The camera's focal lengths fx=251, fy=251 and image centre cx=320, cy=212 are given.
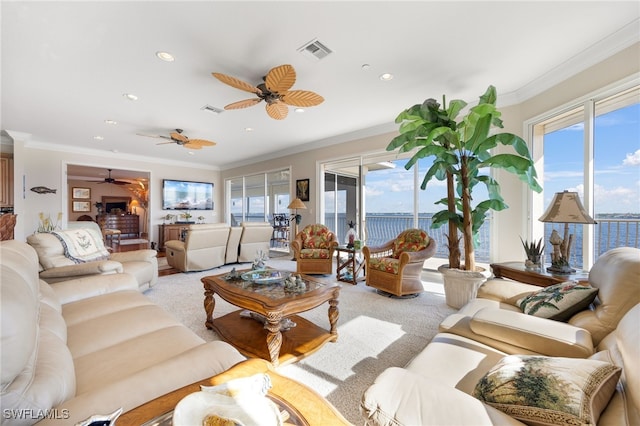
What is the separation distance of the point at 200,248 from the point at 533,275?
4729 mm

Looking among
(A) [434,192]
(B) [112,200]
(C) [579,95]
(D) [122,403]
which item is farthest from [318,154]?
(B) [112,200]

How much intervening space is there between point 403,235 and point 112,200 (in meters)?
12.0

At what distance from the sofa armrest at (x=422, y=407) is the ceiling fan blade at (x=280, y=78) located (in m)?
2.33

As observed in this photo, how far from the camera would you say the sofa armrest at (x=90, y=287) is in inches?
75.0

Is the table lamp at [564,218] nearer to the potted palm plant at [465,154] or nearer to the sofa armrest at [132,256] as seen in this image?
the potted palm plant at [465,154]

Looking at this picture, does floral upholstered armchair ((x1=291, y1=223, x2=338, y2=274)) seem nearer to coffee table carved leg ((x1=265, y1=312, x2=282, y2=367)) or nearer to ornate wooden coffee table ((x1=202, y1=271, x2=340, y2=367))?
ornate wooden coffee table ((x1=202, y1=271, x2=340, y2=367))

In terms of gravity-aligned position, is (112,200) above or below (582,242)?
above

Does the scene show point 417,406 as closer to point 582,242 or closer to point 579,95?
point 582,242

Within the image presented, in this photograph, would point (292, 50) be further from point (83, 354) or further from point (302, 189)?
point (302, 189)

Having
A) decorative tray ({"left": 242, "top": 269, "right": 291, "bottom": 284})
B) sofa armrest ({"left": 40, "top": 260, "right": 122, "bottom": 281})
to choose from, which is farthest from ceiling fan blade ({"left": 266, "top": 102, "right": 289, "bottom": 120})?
sofa armrest ({"left": 40, "top": 260, "right": 122, "bottom": 281})

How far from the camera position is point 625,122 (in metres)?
2.35

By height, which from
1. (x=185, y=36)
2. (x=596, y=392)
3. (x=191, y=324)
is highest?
(x=185, y=36)

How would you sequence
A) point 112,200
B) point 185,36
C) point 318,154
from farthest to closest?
point 112,200 → point 318,154 → point 185,36

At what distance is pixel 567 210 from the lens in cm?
214
